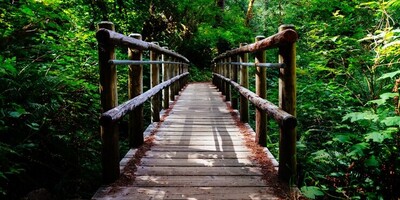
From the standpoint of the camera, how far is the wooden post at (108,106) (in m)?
2.86

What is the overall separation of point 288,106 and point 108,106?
5.24 feet

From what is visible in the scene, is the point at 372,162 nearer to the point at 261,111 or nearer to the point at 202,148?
the point at 261,111

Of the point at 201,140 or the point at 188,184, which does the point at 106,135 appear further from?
the point at 201,140

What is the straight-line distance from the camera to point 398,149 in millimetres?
2674

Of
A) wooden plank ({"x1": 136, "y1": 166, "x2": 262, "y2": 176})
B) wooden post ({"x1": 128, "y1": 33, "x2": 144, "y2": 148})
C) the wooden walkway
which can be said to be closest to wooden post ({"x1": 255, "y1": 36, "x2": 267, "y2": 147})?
the wooden walkway

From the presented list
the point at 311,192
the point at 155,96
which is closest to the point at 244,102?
the point at 155,96

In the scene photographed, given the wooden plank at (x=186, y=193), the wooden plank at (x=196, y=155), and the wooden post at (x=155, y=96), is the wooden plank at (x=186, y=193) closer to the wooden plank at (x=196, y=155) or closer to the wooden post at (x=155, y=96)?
the wooden plank at (x=196, y=155)

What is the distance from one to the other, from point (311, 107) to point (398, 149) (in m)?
2.61

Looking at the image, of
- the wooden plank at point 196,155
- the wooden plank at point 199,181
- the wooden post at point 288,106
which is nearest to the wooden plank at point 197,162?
the wooden plank at point 196,155

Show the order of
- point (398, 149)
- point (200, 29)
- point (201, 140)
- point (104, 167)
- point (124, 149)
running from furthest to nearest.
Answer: point (200, 29) < point (124, 149) < point (201, 140) < point (104, 167) < point (398, 149)

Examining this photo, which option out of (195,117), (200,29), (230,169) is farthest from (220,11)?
(230,169)

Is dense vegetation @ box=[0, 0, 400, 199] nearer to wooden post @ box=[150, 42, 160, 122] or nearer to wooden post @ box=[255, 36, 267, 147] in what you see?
wooden post @ box=[255, 36, 267, 147]

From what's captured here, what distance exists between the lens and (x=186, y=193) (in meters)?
2.67

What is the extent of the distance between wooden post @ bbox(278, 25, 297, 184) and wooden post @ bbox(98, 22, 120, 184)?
1.48 metres
